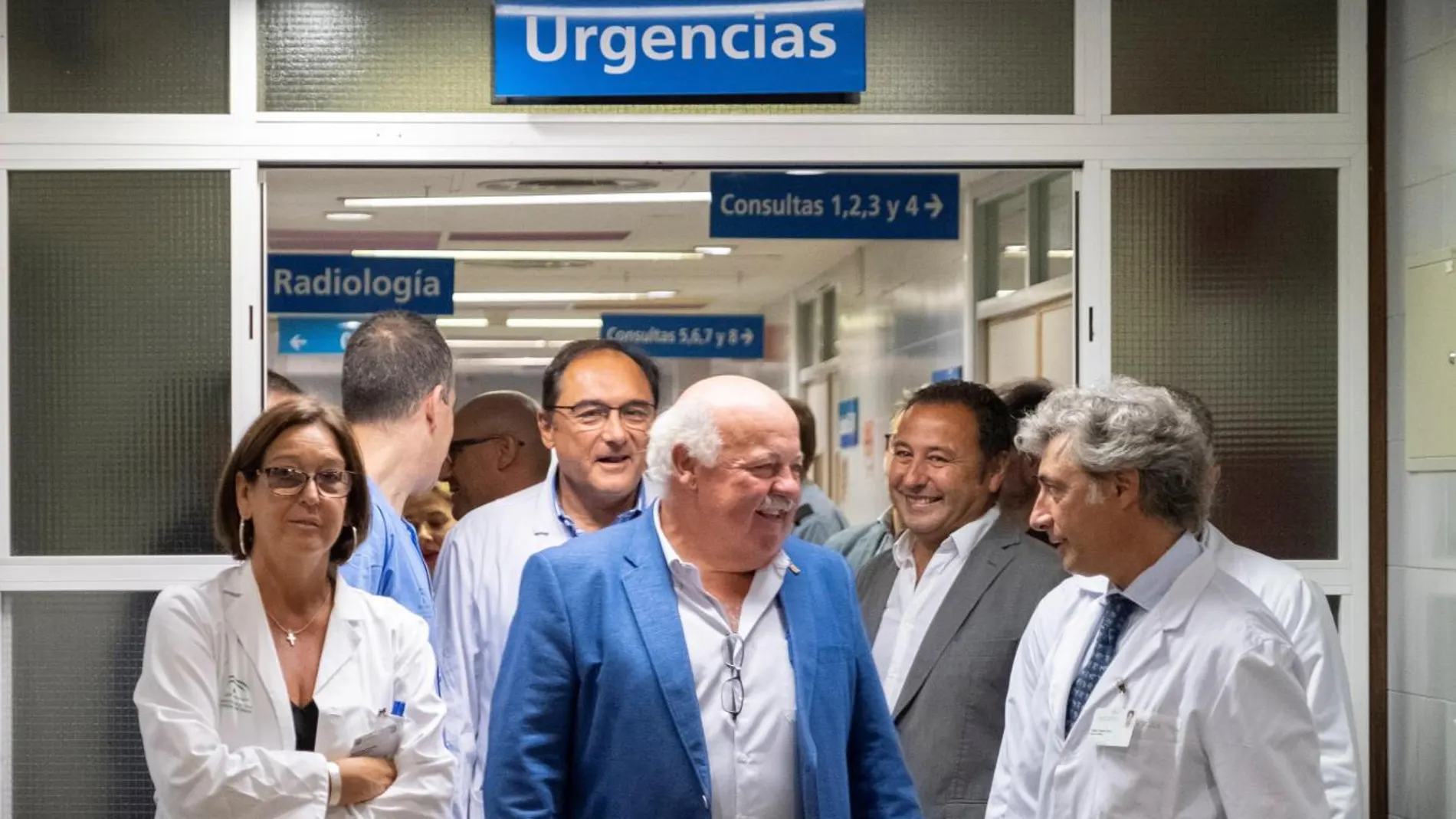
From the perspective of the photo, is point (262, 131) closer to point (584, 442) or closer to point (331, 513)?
point (584, 442)

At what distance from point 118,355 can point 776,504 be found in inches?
85.4

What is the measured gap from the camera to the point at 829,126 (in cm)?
454

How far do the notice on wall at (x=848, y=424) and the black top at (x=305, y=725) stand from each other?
4388mm

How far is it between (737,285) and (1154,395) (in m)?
2.51

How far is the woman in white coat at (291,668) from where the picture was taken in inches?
121

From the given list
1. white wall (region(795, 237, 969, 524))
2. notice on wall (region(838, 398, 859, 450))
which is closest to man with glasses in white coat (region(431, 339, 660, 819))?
white wall (region(795, 237, 969, 524))

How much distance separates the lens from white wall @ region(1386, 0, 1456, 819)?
4.23 metres

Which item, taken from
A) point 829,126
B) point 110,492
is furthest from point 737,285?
point 110,492

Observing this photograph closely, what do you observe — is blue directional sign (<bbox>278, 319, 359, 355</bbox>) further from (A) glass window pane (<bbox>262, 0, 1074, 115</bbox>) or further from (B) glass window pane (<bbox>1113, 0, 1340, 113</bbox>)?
(B) glass window pane (<bbox>1113, 0, 1340, 113</bbox>)

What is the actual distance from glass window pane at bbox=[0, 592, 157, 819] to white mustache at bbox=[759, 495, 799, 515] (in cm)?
211

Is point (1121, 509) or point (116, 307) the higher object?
point (116, 307)

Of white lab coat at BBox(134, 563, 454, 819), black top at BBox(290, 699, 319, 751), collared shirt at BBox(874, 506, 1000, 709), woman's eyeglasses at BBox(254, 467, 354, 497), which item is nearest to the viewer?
white lab coat at BBox(134, 563, 454, 819)

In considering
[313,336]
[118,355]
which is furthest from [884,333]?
[118,355]

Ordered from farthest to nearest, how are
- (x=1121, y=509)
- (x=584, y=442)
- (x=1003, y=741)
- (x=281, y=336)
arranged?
1. (x=281, y=336)
2. (x=584, y=442)
3. (x=1003, y=741)
4. (x=1121, y=509)
